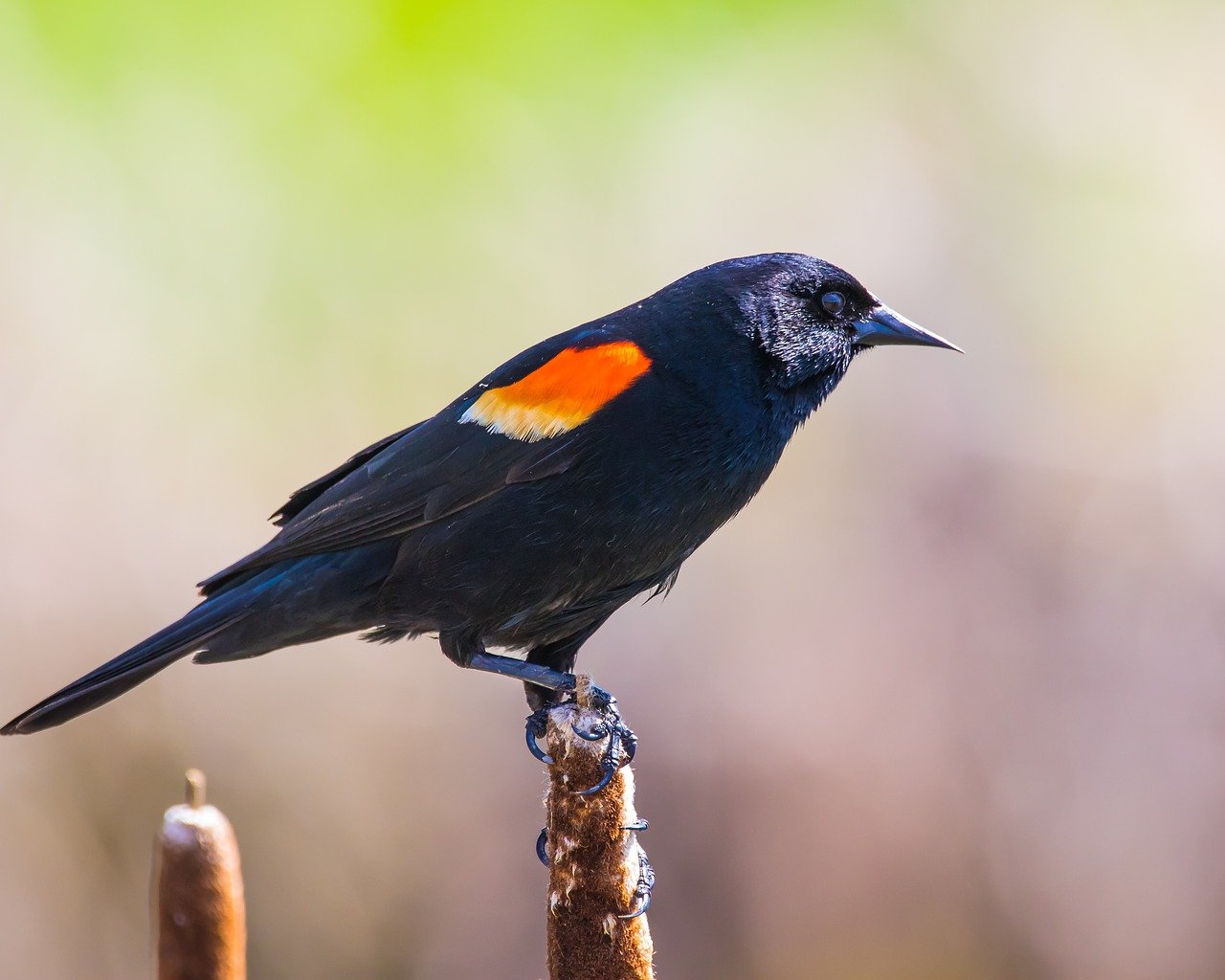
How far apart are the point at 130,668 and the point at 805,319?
1911mm

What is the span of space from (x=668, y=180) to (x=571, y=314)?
109 cm

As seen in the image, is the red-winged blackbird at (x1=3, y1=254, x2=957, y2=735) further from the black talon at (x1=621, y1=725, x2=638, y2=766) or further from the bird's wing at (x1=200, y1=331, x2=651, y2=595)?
the black talon at (x1=621, y1=725, x2=638, y2=766)

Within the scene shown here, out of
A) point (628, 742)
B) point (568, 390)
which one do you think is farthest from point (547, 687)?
point (568, 390)

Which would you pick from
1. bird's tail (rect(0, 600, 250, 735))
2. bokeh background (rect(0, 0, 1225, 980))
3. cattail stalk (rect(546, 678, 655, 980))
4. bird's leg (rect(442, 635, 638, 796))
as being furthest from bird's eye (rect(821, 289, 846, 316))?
bokeh background (rect(0, 0, 1225, 980))

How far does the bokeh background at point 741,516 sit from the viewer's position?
543cm

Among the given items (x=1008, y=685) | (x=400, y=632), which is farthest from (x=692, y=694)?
(x=400, y=632)

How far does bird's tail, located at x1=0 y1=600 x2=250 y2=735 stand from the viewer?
313 cm

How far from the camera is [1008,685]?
578 centimetres

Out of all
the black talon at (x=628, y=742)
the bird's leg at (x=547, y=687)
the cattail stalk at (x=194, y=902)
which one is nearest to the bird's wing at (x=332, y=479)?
the bird's leg at (x=547, y=687)

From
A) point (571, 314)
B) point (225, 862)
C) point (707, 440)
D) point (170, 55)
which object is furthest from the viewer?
point (170, 55)

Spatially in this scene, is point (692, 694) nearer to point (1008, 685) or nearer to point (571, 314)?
point (1008, 685)

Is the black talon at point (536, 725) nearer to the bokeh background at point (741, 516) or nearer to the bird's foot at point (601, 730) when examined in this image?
the bird's foot at point (601, 730)

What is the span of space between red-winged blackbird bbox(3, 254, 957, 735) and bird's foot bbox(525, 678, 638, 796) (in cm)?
11

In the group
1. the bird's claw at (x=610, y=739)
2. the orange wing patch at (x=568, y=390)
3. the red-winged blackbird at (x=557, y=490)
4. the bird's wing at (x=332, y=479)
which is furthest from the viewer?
the bird's wing at (x=332, y=479)
